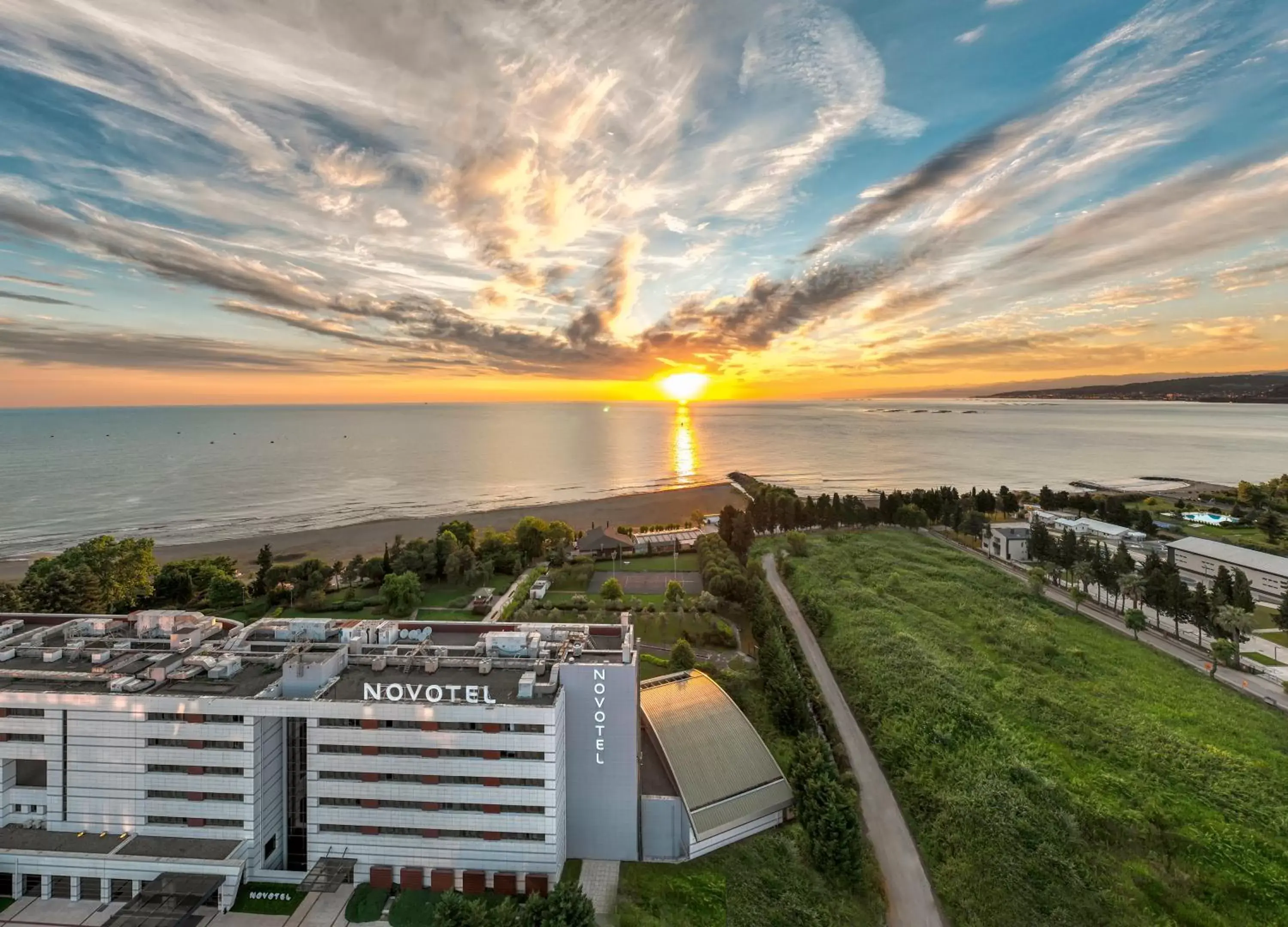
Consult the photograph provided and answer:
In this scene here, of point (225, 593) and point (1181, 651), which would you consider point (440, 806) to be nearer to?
point (225, 593)

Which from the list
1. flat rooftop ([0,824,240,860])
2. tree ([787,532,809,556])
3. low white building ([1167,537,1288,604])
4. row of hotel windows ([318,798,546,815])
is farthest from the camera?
tree ([787,532,809,556])

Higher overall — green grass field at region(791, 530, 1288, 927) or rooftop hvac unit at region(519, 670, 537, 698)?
rooftop hvac unit at region(519, 670, 537, 698)

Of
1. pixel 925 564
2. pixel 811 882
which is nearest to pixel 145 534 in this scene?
pixel 811 882

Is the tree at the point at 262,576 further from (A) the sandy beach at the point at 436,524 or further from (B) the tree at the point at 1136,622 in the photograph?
(B) the tree at the point at 1136,622

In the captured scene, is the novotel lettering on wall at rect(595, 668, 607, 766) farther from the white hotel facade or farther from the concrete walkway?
the concrete walkway

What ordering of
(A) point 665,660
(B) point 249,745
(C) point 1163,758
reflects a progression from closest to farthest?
(B) point 249,745 → (C) point 1163,758 → (A) point 665,660

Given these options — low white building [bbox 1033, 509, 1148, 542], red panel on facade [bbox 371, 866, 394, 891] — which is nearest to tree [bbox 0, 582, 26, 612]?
red panel on facade [bbox 371, 866, 394, 891]

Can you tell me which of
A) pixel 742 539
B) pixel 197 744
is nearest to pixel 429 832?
pixel 197 744

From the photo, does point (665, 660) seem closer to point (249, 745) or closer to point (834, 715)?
point (834, 715)
